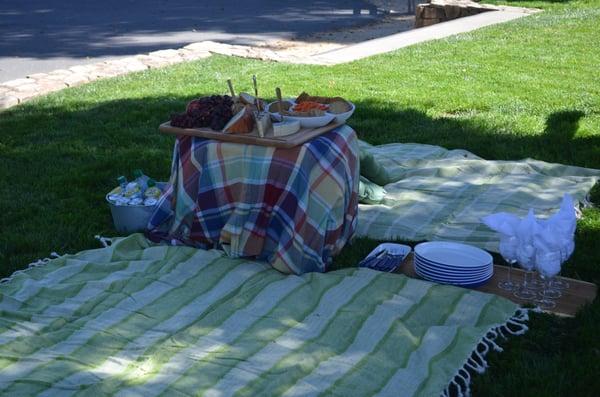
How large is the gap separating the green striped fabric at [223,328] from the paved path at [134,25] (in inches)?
261

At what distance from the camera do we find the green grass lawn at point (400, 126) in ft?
12.1

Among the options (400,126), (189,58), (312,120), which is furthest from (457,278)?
(189,58)

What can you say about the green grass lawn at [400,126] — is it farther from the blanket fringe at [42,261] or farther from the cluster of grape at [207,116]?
the cluster of grape at [207,116]

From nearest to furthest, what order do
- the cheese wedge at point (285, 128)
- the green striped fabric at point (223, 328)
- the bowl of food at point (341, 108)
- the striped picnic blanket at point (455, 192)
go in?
the green striped fabric at point (223, 328) < the cheese wedge at point (285, 128) < the bowl of food at point (341, 108) < the striped picnic blanket at point (455, 192)

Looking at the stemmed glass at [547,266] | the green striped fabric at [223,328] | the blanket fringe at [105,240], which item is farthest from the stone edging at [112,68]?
the stemmed glass at [547,266]

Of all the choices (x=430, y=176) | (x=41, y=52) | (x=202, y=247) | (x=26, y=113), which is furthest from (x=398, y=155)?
(x=41, y=52)

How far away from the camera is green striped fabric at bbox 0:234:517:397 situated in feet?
10.8

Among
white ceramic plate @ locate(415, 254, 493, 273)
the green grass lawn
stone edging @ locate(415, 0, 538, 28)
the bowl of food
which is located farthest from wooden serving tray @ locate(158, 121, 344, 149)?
stone edging @ locate(415, 0, 538, 28)

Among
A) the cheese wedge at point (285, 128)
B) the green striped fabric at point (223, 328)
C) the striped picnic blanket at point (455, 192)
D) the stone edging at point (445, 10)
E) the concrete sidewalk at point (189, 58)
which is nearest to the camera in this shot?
the green striped fabric at point (223, 328)

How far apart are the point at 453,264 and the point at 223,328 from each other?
129 centimetres

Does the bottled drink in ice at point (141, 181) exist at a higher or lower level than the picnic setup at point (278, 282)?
higher

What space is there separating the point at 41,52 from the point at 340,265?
8.81m

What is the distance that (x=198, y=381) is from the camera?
3.28 meters

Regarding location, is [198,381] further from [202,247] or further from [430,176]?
[430,176]
